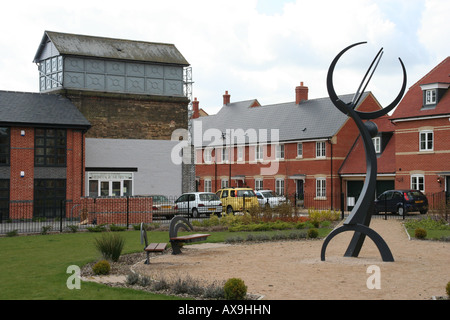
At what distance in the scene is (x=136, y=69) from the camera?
41844mm

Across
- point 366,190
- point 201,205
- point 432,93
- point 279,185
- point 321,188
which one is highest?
point 432,93

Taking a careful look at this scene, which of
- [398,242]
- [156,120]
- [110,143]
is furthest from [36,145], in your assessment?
[398,242]

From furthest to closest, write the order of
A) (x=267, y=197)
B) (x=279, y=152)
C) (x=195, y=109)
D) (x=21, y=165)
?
1. (x=195, y=109)
2. (x=279, y=152)
3. (x=267, y=197)
4. (x=21, y=165)

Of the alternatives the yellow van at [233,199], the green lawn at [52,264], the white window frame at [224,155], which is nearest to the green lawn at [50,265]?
the green lawn at [52,264]

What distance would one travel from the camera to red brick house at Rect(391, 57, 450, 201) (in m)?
38.4

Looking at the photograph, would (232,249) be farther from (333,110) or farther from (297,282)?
(333,110)

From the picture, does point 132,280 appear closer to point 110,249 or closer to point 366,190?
point 110,249

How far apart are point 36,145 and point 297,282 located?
24490mm

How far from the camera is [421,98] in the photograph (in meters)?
40.5

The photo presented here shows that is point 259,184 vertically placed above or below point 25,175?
below

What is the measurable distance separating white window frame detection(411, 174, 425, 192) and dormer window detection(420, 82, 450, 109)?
4.56 meters

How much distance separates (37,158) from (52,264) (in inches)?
773

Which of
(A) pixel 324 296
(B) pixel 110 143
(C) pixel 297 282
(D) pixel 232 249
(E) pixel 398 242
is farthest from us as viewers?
(B) pixel 110 143

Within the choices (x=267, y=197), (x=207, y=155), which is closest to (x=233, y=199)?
(x=267, y=197)
